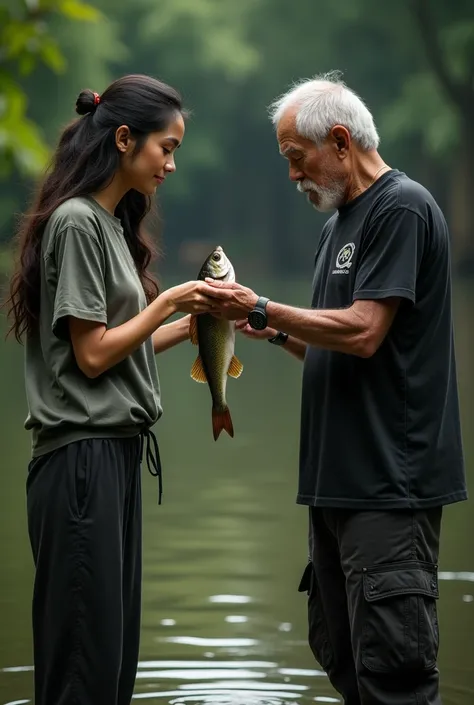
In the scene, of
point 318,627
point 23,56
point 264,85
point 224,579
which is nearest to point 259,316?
point 318,627

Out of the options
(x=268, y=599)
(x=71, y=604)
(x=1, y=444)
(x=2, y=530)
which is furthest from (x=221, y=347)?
(x=1, y=444)

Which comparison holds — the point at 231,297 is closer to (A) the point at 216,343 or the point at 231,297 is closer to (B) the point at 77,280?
(A) the point at 216,343

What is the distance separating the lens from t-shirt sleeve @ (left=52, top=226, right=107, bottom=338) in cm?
452

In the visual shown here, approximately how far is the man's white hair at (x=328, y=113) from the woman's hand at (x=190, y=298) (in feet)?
2.08

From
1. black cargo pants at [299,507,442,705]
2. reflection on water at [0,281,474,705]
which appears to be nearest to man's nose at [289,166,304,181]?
black cargo pants at [299,507,442,705]

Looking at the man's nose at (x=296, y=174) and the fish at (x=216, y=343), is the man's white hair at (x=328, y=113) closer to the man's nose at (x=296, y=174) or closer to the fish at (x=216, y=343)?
the man's nose at (x=296, y=174)

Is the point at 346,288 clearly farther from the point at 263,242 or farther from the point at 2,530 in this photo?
the point at 263,242

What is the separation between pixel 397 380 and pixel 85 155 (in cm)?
119

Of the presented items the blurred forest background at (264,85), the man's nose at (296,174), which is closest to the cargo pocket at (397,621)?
the man's nose at (296,174)

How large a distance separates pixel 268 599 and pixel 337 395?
3.02 m

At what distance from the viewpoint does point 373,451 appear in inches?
195

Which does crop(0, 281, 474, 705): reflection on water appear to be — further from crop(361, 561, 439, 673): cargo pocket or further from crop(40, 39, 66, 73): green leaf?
crop(40, 39, 66, 73): green leaf

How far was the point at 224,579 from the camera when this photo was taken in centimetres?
816

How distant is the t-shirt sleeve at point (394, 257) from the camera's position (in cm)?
482
